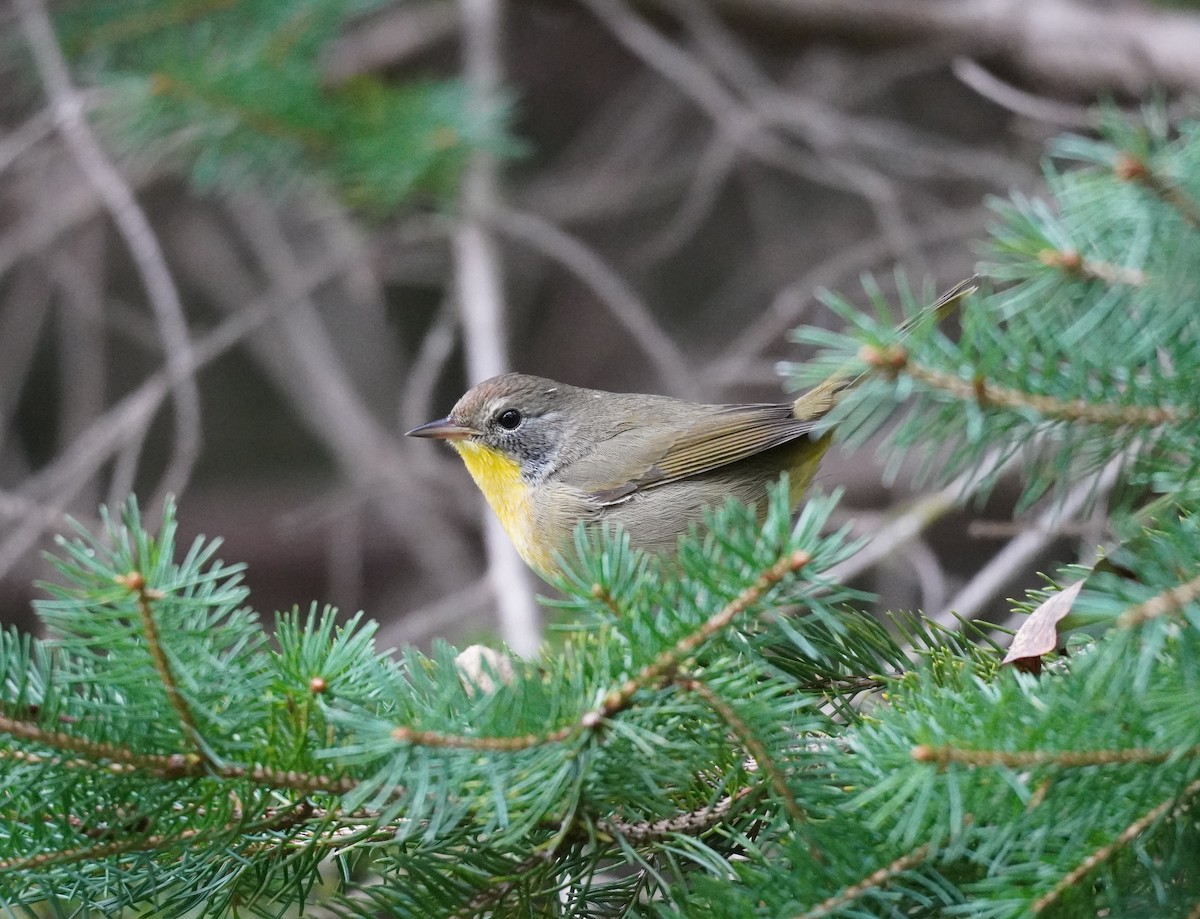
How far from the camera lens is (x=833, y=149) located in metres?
5.32

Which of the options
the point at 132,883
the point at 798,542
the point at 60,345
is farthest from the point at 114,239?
the point at 798,542

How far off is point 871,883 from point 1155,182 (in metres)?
0.87

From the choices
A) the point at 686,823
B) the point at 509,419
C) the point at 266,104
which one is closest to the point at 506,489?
the point at 509,419

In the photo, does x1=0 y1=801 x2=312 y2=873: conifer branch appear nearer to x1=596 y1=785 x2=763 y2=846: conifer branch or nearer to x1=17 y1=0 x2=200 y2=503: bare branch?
x1=596 y1=785 x2=763 y2=846: conifer branch

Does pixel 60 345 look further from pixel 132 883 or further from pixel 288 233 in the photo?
pixel 132 883

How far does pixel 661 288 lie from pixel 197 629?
585cm

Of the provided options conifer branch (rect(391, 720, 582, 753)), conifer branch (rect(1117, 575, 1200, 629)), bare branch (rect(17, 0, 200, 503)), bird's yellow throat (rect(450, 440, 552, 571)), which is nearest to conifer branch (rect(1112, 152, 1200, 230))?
conifer branch (rect(1117, 575, 1200, 629))

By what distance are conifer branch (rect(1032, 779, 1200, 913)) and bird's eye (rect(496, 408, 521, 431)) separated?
9.37 ft

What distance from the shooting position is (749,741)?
147 centimetres

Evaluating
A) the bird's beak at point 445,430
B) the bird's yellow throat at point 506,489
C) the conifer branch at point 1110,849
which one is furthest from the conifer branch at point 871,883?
the bird's beak at point 445,430

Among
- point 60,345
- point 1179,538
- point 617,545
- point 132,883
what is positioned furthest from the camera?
point 60,345

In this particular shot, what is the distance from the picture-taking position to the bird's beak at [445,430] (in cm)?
381

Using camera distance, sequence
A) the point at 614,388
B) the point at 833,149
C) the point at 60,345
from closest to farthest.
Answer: the point at 833,149
the point at 614,388
the point at 60,345

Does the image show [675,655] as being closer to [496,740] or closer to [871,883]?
[496,740]
